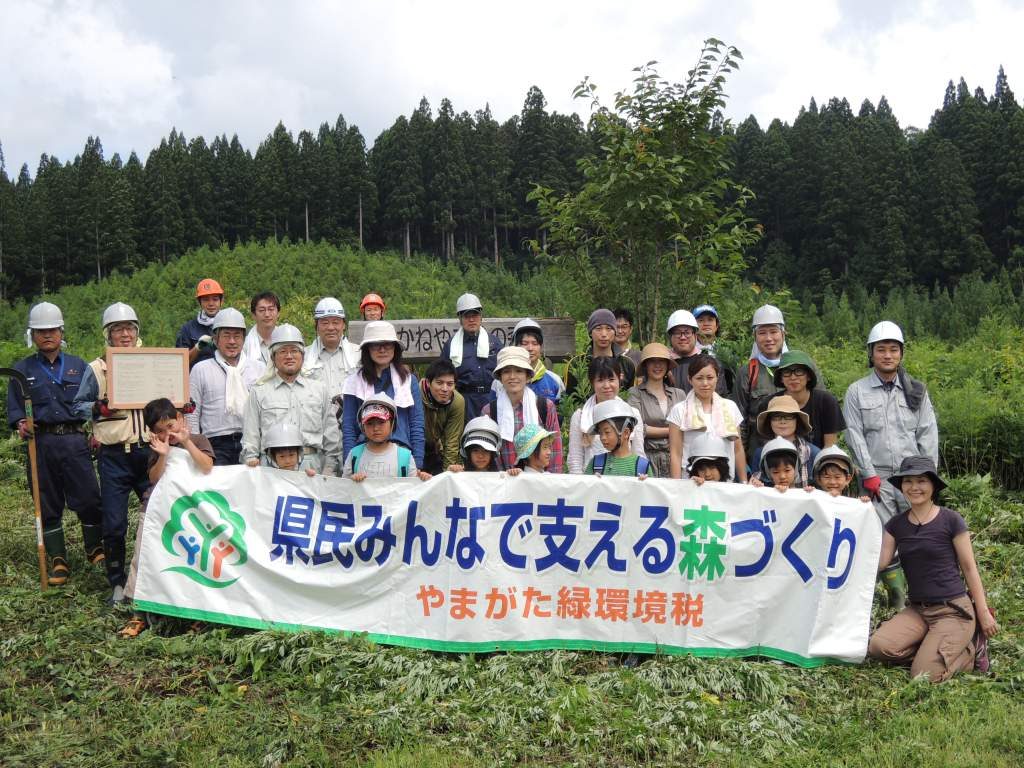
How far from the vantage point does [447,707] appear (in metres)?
4.59

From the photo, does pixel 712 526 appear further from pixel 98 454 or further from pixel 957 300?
pixel 957 300

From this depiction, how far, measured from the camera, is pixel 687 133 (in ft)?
29.5

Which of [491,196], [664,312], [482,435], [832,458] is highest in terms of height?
[491,196]

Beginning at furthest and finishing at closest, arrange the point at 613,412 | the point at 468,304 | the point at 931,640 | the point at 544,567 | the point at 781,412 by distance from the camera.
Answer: the point at 468,304 < the point at 781,412 < the point at 613,412 < the point at 544,567 < the point at 931,640

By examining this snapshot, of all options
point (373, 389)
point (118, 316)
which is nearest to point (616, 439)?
point (373, 389)

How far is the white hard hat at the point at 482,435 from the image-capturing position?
5730 millimetres

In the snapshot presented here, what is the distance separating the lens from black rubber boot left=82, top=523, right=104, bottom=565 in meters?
6.98

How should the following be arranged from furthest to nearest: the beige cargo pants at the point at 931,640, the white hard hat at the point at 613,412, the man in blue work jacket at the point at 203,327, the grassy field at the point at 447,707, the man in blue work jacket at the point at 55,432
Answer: the man in blue work jacket at the point at 203,327
the man in blue work jacket at the point at 55,432
the white hard hat at the point at 613,412
the beige cargo pants at the point at 931,640
the grassy field at the point at 447,707

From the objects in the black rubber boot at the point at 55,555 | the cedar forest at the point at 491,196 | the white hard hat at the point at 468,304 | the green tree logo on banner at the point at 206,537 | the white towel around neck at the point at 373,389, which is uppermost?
the cedar forest at the point at 491,196

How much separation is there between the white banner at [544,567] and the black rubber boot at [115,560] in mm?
781

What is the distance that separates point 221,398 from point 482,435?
2.36 m

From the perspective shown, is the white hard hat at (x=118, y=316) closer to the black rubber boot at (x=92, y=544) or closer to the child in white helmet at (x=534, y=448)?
the black rubber boot at (x=92, y=544)

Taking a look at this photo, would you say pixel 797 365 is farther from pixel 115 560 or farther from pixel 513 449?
pixel 115 560

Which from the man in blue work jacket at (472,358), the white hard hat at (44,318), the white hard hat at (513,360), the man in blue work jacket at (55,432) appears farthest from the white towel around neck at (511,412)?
the white hard hat at (44,318)
